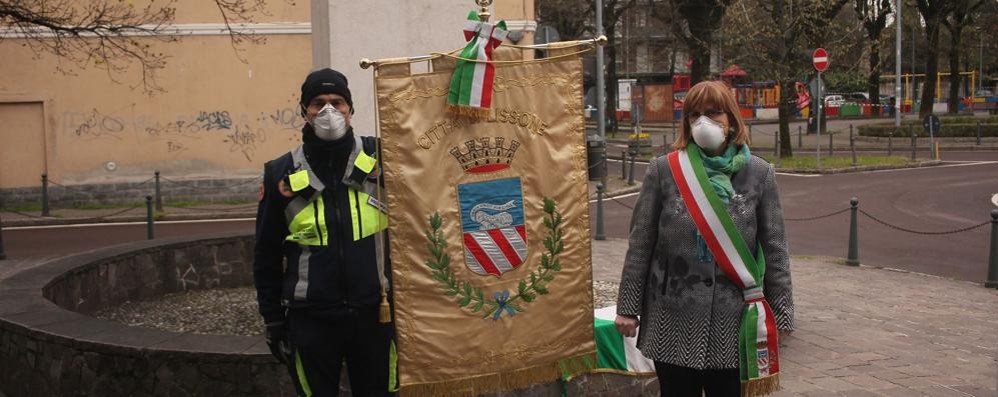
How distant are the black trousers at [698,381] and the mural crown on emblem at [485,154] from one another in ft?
3.64

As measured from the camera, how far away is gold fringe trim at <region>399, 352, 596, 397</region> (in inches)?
177

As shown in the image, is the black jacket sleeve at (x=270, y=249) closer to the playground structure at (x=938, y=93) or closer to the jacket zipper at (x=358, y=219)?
the jacket zipper at (x=358, y=219)

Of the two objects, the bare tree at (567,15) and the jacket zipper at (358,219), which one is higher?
the bare tree at (567,15)

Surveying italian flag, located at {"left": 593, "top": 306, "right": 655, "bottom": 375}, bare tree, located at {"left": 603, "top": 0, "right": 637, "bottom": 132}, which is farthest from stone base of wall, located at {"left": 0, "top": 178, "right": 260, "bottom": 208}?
bare tree, located at {"left": 603, "top": 0, "right": 637, "bottom": 132}

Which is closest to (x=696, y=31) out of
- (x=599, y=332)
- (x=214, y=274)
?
(x=214, y=274)

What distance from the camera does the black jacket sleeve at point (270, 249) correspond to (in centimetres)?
412

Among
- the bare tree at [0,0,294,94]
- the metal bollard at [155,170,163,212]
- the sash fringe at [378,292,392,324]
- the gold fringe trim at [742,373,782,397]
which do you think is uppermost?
the bare tree at [0,0,294,94]

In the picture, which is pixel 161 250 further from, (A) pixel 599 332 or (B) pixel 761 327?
(B) pixel 761 327

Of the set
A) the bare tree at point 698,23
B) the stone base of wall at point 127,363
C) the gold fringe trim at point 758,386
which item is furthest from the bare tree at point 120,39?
the bare tree at point 698,23

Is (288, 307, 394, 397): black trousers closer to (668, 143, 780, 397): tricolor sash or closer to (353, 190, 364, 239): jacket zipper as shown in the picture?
(353, 190, 364, 239): jacket zipper

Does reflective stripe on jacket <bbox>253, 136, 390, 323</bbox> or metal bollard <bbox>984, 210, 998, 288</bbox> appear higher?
reflective stripe on jacket <bbox>253, 136, 390, 323</bbox>

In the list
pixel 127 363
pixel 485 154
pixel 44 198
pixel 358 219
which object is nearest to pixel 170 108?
pixel 44 198

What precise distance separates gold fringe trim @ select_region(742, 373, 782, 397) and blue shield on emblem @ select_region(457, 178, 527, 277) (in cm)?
113

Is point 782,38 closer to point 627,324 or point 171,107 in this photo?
point 171,107
